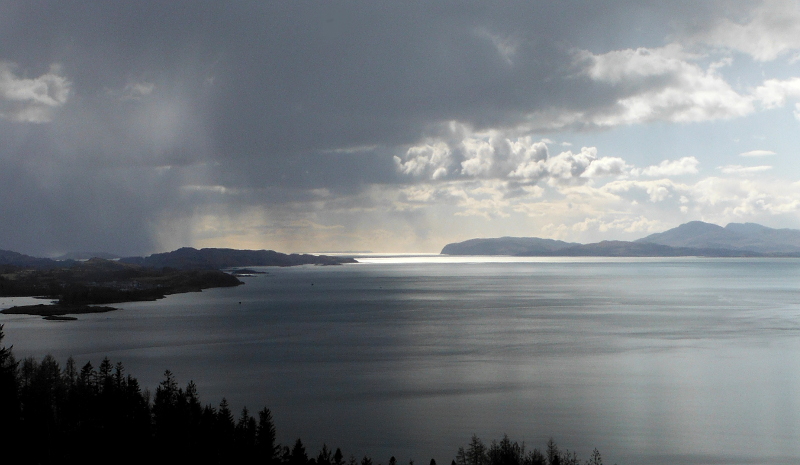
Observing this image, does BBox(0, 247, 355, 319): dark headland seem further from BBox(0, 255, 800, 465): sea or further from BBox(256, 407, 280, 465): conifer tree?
BBox(256, 407, 280, 465): conifer tree

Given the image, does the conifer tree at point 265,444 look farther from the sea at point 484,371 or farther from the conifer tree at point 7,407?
the conifer tree at point 7,407

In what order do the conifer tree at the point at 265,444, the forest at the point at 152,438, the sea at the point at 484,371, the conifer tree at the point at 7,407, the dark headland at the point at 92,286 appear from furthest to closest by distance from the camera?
the dark headland at the point at 92,286 < the sea at the point at 484,371 < the conifer tree at the point at 265,444 < the forest at the point at 152,438 < the conifer tree at the point at 7,407

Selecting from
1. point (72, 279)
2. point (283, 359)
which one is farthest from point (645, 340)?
point (72, 279)

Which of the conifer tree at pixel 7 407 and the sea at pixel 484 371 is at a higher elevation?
the conifer tree at pixel 7 407

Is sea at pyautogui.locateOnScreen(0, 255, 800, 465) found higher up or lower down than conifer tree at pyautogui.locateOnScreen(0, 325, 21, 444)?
lower down

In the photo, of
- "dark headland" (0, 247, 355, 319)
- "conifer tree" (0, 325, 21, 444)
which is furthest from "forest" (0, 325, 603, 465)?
"dark headland" (0, 247, 355, 319)

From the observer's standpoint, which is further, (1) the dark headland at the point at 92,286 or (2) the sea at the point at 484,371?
(1) the dark headland at the point at 92,286

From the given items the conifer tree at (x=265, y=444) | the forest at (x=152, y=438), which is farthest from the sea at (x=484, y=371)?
the conifer tree at (x=265, y=444)

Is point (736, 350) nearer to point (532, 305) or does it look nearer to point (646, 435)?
point (646, 435)

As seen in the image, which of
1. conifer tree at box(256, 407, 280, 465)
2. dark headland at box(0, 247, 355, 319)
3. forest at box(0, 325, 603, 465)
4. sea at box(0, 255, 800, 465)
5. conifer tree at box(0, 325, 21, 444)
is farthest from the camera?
dark headland at box(0, 247, 355, 319)
